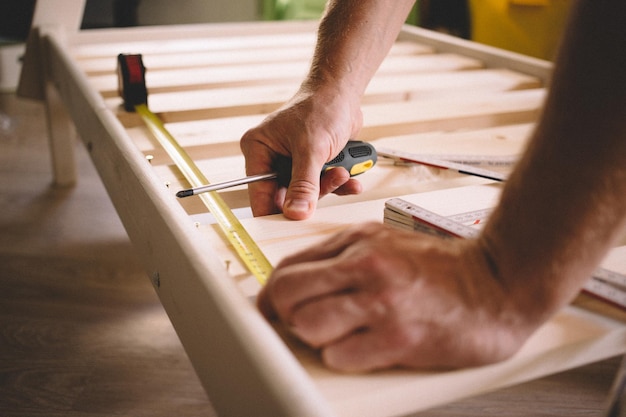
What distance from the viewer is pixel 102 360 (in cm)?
117

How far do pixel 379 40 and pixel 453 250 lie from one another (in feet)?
1.93

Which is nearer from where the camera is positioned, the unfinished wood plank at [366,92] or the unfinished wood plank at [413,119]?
the unfinished wood plank at [413,119]

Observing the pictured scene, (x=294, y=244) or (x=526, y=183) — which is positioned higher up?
(x=526, y=183)

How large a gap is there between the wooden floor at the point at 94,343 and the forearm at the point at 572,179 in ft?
2.30

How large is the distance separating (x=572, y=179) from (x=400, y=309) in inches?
6.1

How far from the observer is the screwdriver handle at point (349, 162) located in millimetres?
785

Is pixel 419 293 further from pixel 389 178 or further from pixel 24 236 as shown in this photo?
pixel 24 236

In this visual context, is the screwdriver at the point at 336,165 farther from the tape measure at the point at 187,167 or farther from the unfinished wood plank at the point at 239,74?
the unfinished wood plank at the point at 239,74

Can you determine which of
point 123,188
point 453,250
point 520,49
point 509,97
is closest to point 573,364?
point 453,250

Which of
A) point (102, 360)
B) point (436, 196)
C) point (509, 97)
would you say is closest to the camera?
point (436, 196)

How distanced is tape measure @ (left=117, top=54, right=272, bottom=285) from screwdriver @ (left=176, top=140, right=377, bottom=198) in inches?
1.3

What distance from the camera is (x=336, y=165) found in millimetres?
812

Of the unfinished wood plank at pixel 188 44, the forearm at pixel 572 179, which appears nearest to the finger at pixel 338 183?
the forearm at pixel 572 179

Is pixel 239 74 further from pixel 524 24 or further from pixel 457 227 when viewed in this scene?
pixel 524 24
